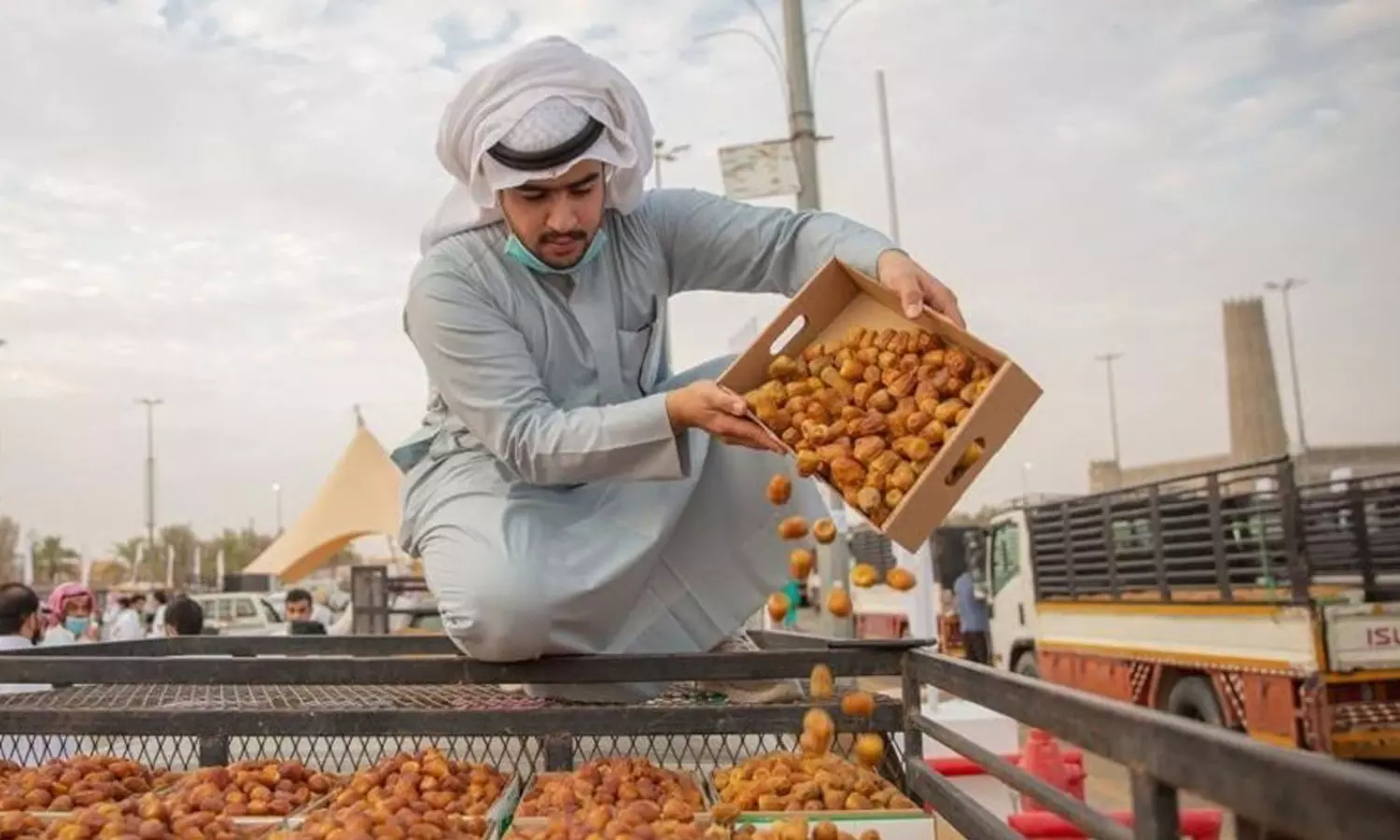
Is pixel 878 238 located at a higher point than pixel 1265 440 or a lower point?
lower

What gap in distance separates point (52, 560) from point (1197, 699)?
2597 inches

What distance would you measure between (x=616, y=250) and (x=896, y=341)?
869 millimetres

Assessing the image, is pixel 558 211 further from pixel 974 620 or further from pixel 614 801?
pixel 974 620

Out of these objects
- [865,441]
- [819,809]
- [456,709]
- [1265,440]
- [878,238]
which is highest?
[1265,440]

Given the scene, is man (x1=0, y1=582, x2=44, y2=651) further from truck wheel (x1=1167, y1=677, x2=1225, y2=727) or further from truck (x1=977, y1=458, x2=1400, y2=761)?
truck wheel (x1=1167, y1=677, x2=1225, y2=727)

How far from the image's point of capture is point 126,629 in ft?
36.1

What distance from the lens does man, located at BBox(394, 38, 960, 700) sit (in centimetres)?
250

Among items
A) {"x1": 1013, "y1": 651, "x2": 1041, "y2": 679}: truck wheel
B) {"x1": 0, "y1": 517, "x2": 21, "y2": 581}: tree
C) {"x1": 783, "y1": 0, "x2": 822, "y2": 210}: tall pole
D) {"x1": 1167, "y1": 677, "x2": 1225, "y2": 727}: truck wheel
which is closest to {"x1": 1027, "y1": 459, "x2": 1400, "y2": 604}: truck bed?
{"x1": 1167, "y1": 677, "x2": 1225, "y2": 727}: truck wheel

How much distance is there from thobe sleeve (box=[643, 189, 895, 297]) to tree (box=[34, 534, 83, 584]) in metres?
65.8

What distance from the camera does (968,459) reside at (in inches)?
83.9

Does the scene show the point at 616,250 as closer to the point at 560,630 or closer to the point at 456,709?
the point at 560,630

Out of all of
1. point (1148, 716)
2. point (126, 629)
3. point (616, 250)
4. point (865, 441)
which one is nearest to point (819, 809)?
point (865, 441)

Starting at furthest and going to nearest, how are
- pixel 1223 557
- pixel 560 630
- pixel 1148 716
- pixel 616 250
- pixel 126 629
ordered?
pixel 126 629, pixel 1223 557, pixel 616 250, pixel 560 630, pixel 1148 716

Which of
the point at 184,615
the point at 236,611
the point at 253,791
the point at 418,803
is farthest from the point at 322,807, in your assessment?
the point at 236,611
